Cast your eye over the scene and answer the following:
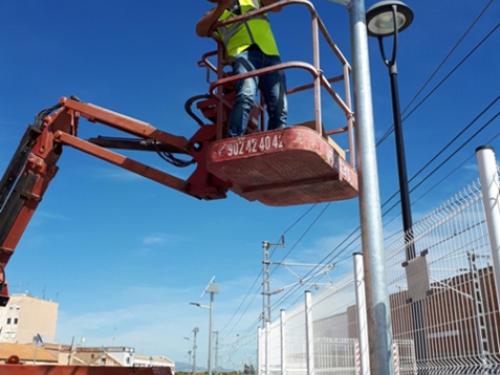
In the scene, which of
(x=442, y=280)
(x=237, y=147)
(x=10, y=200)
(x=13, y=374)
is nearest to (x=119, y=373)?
(x=13, y=374)

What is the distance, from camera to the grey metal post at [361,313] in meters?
6.81

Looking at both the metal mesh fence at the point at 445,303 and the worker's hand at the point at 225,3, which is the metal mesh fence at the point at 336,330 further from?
the worker's hand at the point at 225,3

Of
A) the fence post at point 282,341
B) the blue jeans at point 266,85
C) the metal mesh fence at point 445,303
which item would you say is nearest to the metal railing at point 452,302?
the metal mesh fence at point 445,303

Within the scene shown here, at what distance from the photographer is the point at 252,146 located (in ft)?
17.1

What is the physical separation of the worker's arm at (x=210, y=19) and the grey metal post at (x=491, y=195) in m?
3.01

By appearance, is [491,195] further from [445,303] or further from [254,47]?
[254,47]

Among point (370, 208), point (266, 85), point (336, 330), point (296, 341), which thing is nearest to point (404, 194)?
point (336, 330)

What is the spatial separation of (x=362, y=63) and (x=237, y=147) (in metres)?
1.70

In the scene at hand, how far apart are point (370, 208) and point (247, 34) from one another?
335cm

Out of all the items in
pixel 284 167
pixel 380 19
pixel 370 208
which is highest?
pixel 380 19

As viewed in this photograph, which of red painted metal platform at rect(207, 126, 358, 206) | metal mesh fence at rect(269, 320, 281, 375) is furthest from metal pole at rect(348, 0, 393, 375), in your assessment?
metal mesh fence at rect(269, 320, 281, 375)

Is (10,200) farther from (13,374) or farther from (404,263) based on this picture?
(404,263)

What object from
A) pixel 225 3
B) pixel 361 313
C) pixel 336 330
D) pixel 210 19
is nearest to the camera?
pixel 225 3

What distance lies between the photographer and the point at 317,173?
18.7ft
